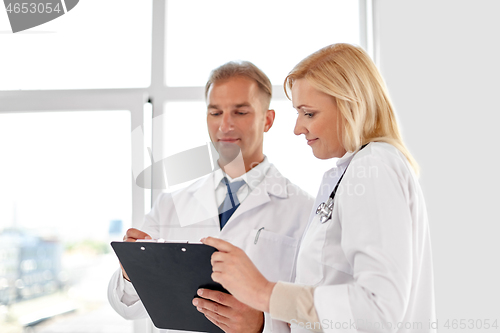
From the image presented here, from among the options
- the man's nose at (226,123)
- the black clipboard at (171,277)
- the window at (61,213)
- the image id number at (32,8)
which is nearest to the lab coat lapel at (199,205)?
the man's nose at (226,123)

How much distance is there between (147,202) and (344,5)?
1541mm

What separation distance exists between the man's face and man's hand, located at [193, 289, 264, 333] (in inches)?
25.2

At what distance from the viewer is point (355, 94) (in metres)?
0.96

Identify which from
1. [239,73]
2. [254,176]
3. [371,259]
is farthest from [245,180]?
[371,259]

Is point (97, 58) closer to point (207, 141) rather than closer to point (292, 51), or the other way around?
point (207, 141)

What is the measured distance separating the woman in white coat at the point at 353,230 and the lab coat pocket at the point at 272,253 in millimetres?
399

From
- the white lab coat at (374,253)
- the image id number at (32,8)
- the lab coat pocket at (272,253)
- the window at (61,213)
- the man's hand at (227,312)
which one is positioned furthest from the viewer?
the image id number at (32,8)

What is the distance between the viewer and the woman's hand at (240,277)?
855 mm

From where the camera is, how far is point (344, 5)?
2150 millimetres

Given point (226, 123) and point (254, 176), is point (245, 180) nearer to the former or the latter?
point (254, 176)

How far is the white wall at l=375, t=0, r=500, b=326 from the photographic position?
1807mm

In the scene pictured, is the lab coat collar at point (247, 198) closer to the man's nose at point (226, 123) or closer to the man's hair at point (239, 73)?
the man's nose at point (226, 123)

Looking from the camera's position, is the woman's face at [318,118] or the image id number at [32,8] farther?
the image id number at [32,8]

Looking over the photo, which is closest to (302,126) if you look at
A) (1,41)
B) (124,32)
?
(124,32)
